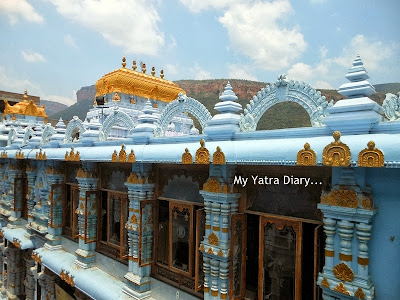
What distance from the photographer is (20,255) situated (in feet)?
38.5

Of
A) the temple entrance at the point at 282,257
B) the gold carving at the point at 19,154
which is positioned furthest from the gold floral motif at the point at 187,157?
the gold carving at the point at 19,154

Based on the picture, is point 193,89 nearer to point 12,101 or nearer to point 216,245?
point 12,101

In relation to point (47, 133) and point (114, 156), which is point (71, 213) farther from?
point (114, 156)

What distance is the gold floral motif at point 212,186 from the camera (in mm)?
4598

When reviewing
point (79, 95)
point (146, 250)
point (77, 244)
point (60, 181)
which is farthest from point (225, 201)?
point (79, 95)

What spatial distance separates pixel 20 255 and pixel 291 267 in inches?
457

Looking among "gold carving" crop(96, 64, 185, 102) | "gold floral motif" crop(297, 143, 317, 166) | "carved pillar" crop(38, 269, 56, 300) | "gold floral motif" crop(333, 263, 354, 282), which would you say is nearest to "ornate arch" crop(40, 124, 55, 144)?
"gold carving" crop(96, 64, 185, 102)

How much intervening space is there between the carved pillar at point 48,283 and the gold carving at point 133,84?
6.08 meters

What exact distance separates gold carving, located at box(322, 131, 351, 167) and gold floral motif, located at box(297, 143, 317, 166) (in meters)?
0.11

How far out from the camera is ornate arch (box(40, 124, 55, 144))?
9.26 meters

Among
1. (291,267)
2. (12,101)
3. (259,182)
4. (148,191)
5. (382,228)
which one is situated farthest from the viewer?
(12,101)

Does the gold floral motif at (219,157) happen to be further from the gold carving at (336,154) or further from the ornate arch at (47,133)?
the ornate arch at (47,133)

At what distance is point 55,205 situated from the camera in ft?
29.6

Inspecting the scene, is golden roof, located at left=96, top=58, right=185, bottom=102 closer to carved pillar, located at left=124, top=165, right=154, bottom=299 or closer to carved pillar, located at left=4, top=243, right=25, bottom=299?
carved pillar, located at left=124, top=165, right=154, bottom=299
